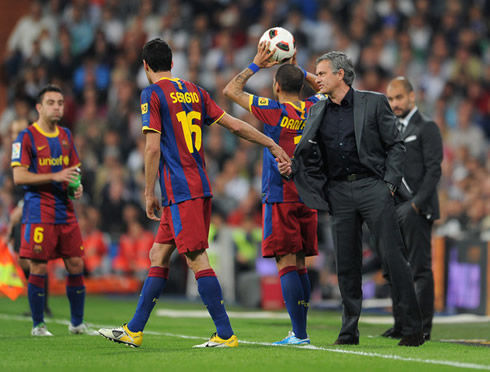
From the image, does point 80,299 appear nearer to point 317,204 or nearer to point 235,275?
point 317,204

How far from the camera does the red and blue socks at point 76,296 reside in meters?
8.75

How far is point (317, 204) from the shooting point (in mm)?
7273

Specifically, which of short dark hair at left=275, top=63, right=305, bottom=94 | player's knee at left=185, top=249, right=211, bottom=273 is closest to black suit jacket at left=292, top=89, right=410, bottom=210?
short dark hair at left=275, top=63, right=305, bottom=94

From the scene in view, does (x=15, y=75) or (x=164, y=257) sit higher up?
(x=15, y=75)

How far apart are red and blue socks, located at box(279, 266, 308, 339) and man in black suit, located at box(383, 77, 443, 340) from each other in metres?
1.50

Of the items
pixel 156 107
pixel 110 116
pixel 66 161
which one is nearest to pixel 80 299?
pixel 66 161

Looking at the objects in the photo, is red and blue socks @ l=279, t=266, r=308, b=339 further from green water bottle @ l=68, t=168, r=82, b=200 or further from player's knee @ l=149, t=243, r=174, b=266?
green water bottle @ l=68, t=168, r=82, b=200

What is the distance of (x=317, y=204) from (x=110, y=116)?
42.6 ft

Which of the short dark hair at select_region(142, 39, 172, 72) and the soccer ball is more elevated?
the soccer ball

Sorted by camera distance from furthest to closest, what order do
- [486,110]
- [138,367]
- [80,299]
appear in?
[486,110] < [80,299] < [138,367]

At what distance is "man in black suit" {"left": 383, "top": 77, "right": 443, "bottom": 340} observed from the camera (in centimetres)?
873

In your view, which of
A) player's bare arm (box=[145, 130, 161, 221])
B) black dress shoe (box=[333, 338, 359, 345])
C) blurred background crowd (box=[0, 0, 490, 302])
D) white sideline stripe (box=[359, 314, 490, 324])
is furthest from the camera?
blurred background crowd (box=[0, 0, 490, 302])

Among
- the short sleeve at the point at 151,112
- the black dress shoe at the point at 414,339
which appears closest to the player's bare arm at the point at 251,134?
the short sleeve at the point at 151,112

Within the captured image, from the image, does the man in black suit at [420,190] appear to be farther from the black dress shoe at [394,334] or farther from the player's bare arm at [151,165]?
the player's bare arm at [151,165]
